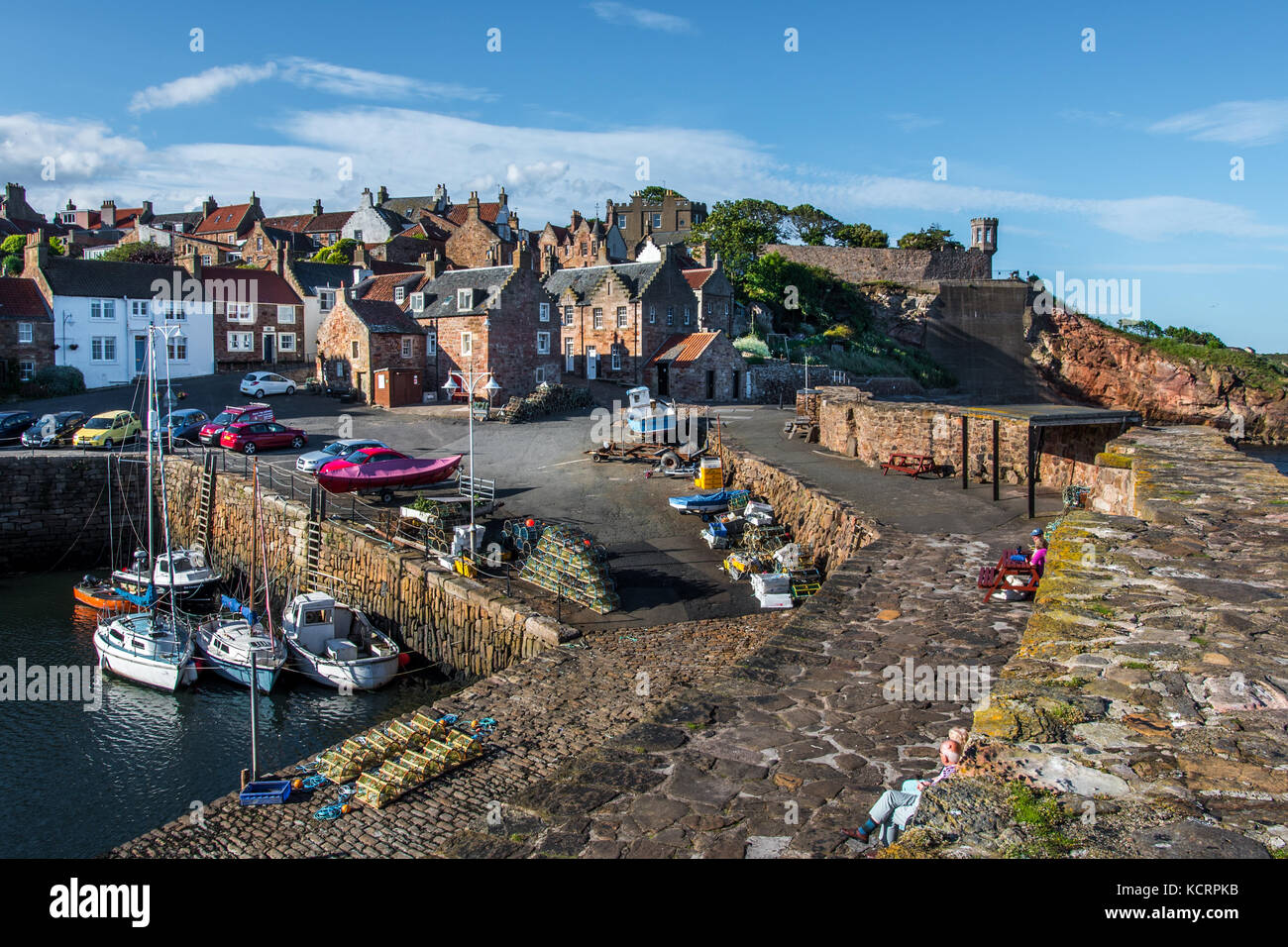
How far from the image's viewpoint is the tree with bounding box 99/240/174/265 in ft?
216

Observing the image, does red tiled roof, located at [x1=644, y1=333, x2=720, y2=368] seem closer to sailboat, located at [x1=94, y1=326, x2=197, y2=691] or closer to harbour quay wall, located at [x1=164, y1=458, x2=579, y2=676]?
harbour quay wall, located at [x1=164, y1=458, x2=579, y2=676]

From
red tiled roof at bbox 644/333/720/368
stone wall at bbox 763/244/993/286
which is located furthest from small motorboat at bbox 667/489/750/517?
stone wall at bbox 763/244/993/286

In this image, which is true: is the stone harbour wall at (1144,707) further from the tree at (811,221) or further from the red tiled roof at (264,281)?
the tree at (811,221)

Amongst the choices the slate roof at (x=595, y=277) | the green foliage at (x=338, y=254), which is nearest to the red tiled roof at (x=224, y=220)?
the green foliage at (x=338, y=254)

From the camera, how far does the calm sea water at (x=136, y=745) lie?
548 inches

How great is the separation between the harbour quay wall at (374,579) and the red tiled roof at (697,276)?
29.9 m

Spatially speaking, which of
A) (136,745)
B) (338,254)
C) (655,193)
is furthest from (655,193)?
(136,745)
